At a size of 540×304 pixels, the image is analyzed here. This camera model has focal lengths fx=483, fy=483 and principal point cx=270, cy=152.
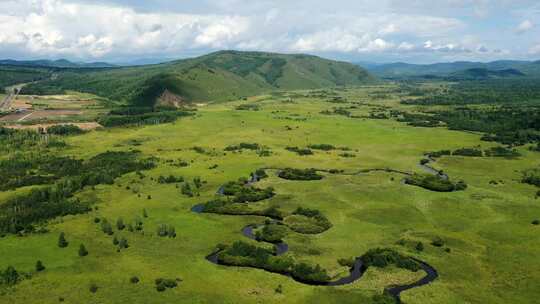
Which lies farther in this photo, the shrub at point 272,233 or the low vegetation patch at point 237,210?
the low vegetation patch at point 237,210

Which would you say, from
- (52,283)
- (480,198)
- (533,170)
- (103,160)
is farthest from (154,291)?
(533,170)

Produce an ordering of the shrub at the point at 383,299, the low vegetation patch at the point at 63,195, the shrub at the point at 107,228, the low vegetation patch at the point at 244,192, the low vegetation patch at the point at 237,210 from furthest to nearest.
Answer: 1. the low vegetation patch at the point at 244,192
2. the low vegetation patch at the point at 237,210
3. the low vegetation patch at the point at 63,195
4. the shrub at the point at 107,228
5. the shrub at the point at 383,299

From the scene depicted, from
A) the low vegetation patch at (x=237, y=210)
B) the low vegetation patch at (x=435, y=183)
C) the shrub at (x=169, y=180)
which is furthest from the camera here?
the shrub at (x=169, y=180)

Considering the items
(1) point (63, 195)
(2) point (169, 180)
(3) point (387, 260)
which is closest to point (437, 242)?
(3) point (387, 260)

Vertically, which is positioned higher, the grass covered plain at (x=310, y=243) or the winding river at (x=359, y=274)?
the grass covered plain at (x=310, y=243)

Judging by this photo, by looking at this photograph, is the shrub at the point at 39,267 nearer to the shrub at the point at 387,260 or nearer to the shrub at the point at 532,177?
the shrub at the point at 387,260

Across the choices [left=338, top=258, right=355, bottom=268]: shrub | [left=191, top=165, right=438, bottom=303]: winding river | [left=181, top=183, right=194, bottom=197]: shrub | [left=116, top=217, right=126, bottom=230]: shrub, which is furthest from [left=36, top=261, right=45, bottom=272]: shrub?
[left=338, top=258, right=355, bottom=268]: shrub

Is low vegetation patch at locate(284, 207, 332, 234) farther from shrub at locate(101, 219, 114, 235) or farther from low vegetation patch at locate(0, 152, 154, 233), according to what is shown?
low vegetation patch at locate(0, 152, 154, 233)

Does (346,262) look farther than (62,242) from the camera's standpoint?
No

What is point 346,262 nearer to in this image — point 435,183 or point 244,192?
point 244,192

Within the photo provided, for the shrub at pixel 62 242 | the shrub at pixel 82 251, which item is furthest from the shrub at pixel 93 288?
the shrub at pixel 62 242

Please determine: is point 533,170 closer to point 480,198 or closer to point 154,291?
point 480,198
